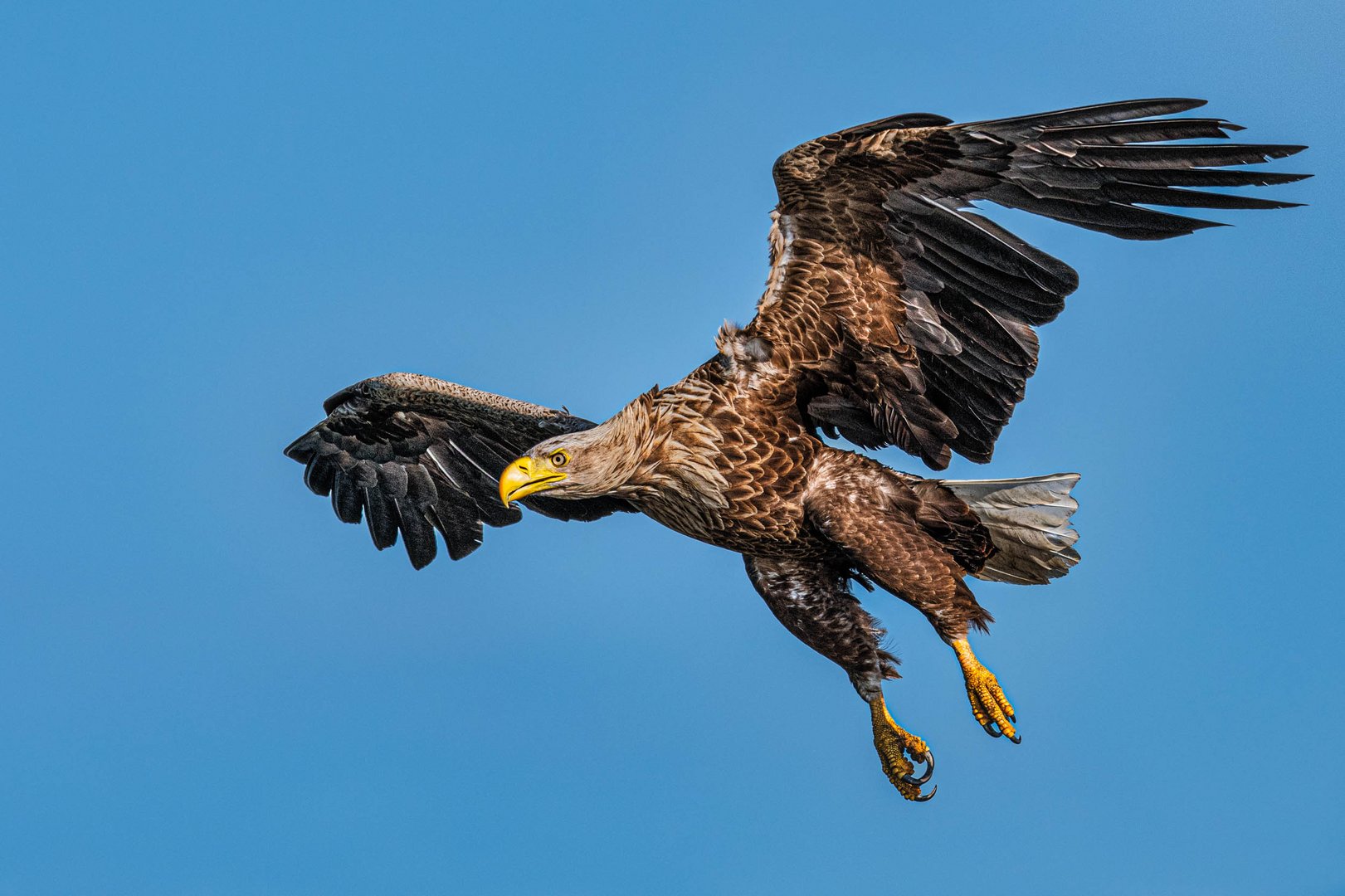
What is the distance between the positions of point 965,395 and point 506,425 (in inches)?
138

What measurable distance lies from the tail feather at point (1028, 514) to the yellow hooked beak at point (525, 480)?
221cm

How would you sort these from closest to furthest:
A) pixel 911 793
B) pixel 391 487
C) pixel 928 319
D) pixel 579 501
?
pixel 928 319
pixel 911 793
pixel 579 501
pixel 391 487

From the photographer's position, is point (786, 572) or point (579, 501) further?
point (579, 501)

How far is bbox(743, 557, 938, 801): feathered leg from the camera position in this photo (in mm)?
9695

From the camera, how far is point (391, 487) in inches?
475

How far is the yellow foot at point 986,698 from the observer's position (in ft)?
28.3

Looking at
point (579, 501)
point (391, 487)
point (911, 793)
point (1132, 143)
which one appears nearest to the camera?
point (1132, 143)

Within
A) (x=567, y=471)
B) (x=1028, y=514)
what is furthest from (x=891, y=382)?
(x=567, y=471)

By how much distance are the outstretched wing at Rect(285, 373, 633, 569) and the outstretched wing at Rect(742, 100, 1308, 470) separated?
3.12m

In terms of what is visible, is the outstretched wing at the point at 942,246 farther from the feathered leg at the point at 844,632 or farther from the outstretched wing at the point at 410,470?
the outstretched wing at the point at 410,470

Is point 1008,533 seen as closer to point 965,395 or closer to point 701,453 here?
point 965,395

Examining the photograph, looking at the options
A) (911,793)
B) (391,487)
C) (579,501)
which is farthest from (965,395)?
(391,487)

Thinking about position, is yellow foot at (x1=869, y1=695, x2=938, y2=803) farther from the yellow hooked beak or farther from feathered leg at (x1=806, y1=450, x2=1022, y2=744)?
the yellow hooked beak

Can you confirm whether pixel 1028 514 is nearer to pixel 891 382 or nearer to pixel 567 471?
pixel 891 382
